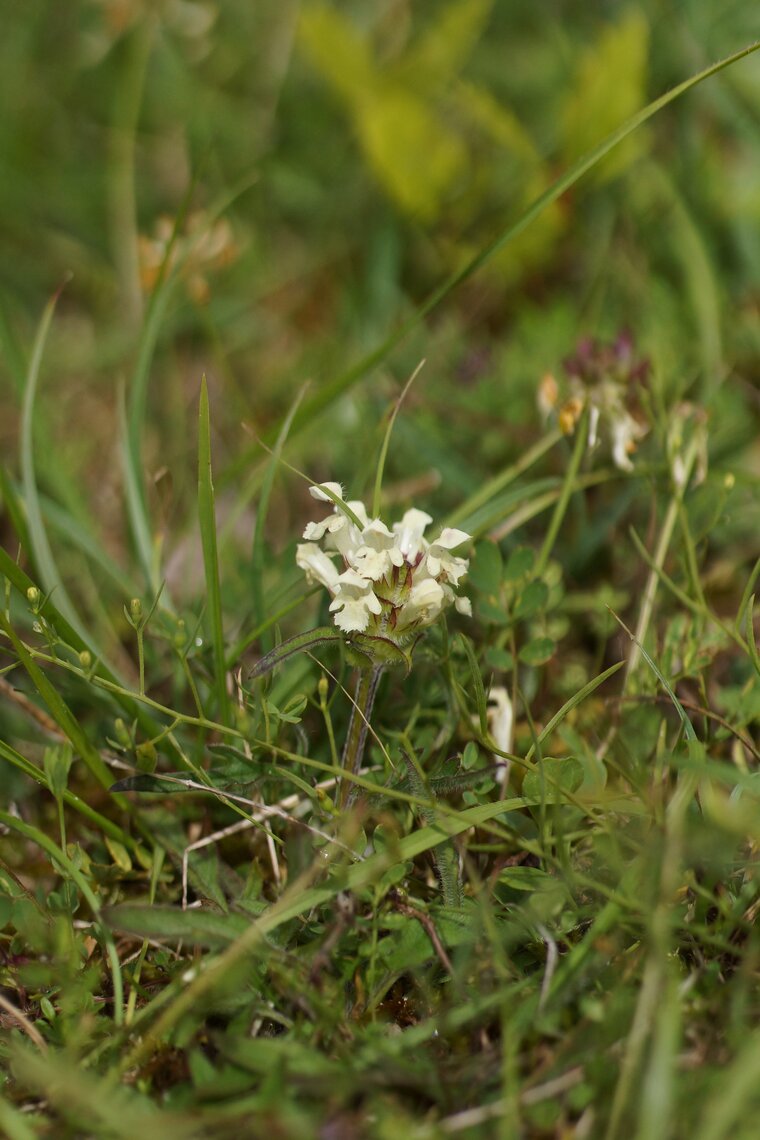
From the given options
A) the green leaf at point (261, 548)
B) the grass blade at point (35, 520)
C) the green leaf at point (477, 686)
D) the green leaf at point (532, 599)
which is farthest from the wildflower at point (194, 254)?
the green leaf at point (477, 686)

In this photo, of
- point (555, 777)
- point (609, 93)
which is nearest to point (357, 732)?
point (555, 777)

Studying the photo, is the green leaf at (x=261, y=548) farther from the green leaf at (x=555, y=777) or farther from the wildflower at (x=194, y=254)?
the wildflower at (x=194, y=254)

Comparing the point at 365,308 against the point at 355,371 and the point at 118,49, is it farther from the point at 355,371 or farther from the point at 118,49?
the point at 118,49

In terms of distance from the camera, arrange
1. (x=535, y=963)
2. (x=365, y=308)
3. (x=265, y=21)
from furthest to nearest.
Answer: (x=265, y=21)
(x=365, y=308)
(x=535, y=963)

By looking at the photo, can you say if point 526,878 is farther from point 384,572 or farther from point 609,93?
point 609,93

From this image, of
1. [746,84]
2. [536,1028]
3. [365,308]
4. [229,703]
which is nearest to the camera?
[536,1028]

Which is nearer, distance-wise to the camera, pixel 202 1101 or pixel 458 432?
pixel 202 1101

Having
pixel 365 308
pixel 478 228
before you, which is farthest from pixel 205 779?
pixel 478 228
